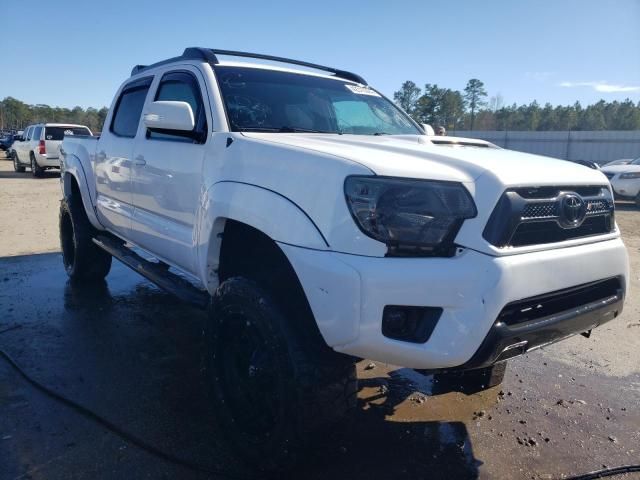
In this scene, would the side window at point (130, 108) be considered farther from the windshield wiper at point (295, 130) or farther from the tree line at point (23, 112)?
the tree line at point (23, 112)

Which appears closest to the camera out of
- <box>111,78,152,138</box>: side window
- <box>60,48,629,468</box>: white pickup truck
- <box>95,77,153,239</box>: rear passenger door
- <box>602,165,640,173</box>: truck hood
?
<box>60,48,629,468</box>: white pickup truck

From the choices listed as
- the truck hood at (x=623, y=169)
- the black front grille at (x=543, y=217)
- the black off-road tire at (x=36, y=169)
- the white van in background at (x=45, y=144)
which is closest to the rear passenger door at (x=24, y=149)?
the white van in background at (x=45, y=144)

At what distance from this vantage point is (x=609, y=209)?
279 centimetres

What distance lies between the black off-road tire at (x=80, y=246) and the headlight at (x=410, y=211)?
4255 millimetres

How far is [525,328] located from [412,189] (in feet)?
2.46

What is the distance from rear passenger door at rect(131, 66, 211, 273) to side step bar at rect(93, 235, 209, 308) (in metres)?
0.13

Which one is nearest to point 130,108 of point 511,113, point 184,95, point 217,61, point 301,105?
point 184,95

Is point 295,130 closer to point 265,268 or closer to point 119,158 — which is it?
point 265,268

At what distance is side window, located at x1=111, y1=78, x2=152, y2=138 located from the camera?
14.7 ft

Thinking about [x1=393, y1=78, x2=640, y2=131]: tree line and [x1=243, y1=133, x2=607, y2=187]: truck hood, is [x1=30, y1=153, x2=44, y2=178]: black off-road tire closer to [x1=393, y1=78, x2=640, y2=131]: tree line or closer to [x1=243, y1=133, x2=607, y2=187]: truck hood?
[x1=243, y1=133, x2=607, y2=187]: truck hood

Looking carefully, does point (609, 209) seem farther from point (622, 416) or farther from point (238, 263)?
point (238, 263)

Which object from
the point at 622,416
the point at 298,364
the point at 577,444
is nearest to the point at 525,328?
the point at 298,364

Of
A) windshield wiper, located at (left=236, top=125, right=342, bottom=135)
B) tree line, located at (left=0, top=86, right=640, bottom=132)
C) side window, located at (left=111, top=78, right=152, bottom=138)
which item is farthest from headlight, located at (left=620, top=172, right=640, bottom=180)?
tree line, located at (left=0, top=86, right=640, bottom=132)

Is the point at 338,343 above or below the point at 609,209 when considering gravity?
below
